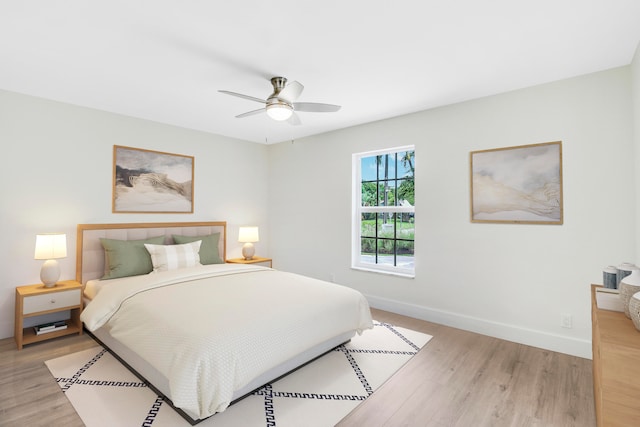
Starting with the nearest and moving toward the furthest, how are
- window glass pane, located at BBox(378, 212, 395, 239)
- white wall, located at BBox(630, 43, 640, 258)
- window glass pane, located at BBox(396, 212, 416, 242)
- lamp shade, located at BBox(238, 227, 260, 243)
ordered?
white wall, located at BBox(630, 43, 640, 258), window glass pane, located at BBox(396, 212, 416, 242), window glass pane, located at BBox(378, 212, 395, 239), lamp shade, located at BBox(238, 227, 260, 243)

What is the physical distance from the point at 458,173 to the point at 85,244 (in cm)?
418

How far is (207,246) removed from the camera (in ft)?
13.6

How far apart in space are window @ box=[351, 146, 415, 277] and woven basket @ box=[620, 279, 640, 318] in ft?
7.92

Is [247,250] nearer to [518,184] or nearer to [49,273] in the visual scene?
[49,273]

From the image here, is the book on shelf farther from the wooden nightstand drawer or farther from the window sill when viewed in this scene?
the window sill

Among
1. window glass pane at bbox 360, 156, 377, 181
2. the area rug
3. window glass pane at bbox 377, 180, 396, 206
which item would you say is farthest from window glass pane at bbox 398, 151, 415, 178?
the area rug

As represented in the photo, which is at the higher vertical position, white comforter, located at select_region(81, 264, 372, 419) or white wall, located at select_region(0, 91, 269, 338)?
white wall, located at select_region(0, 91, 269, 338)

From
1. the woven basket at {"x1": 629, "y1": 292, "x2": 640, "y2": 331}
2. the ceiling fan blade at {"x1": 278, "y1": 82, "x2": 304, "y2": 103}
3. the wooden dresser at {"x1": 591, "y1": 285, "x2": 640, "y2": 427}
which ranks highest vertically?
the ceiling fan blade at {"x1": 278, "y1": 82, "x2": 304, "y2": 103}

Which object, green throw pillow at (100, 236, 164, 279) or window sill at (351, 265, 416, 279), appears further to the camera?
window sill at (351, 265, 416, 279)

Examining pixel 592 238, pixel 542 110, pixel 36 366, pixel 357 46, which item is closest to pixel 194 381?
pixel 36 366

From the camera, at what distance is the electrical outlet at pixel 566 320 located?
2.77 meters

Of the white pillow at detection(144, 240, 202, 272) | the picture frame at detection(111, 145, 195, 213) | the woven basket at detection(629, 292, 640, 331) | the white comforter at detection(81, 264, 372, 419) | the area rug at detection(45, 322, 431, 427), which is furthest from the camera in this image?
the picture frame at detection(111, 145, 195, 213)

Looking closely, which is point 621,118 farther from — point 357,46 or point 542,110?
point 357,46

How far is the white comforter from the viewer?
A: 5.86 feet
